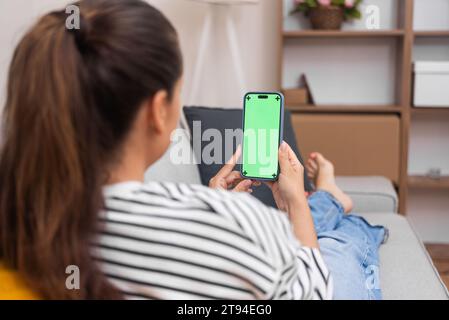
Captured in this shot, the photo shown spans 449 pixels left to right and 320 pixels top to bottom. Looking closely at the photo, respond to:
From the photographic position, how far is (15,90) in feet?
2.07

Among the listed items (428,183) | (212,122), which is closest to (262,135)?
(212,122)

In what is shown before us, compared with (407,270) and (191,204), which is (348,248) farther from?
(191,204)

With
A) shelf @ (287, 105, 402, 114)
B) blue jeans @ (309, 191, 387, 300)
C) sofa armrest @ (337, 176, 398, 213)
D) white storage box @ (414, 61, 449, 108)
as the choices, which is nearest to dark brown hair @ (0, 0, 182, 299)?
blue jeans @ (309, 191, 387, 300)

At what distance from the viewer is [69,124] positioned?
0.60m

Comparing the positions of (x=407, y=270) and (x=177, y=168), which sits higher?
(x=177, y=168)

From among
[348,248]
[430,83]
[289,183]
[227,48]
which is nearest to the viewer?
[289,183]

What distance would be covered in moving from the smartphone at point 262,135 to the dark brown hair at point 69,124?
1.07ft

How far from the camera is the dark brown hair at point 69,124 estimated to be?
60cm

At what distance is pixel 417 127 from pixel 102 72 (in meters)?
2.52

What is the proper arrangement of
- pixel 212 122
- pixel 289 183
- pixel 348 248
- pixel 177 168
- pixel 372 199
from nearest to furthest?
1. pixel 289 183
2. pixel 348 248
3. pixel 177 168
4. pixel 212 122
5. pixel 372 199

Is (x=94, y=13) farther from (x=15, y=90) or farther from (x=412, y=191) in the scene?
(x=412, y=191)

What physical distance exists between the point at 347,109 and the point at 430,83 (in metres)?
0.35

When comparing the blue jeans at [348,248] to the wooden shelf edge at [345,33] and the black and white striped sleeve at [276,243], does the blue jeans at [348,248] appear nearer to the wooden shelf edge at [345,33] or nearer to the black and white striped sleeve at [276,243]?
the black and white striped sleeve at [276,243]
